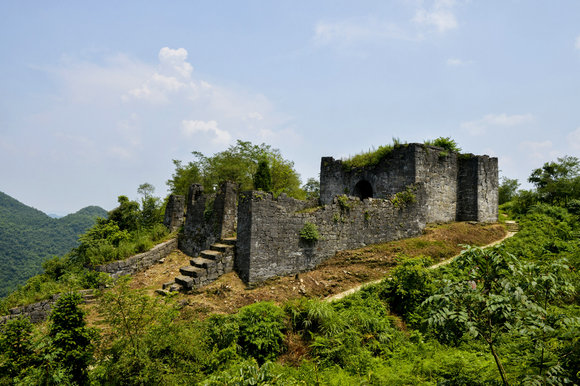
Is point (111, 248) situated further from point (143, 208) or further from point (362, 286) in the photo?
point (362, 286)

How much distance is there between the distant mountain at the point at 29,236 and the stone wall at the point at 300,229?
33320 mm

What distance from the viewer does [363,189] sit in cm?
2030

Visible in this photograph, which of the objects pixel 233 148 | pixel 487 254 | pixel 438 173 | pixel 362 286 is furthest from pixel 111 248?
pixel 233 148

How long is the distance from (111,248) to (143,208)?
5000mm

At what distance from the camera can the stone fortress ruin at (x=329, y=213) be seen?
11328 mm

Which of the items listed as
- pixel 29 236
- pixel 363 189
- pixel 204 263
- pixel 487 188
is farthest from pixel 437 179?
pixel 29 236

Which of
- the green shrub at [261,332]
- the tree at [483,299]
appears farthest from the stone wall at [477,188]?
the tree at [483,299]

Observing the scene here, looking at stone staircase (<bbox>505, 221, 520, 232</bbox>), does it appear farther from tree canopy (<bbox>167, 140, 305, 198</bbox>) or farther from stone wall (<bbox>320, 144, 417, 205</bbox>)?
tree canopy (<bbox>167, 140, 305, 198</bbox>)

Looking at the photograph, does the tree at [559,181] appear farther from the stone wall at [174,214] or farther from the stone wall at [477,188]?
the stone wall at [174,214]

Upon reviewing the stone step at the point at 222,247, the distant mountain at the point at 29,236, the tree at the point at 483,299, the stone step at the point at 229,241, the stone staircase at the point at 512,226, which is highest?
the stone staircase at the point at 512,226

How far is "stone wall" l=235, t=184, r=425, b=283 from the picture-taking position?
11195 millimetres

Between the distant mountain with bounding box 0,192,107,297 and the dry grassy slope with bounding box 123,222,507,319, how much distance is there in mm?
29627

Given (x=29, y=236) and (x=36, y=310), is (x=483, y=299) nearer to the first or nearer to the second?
(x=36, y=310)

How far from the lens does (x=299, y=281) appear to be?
11.4 m
